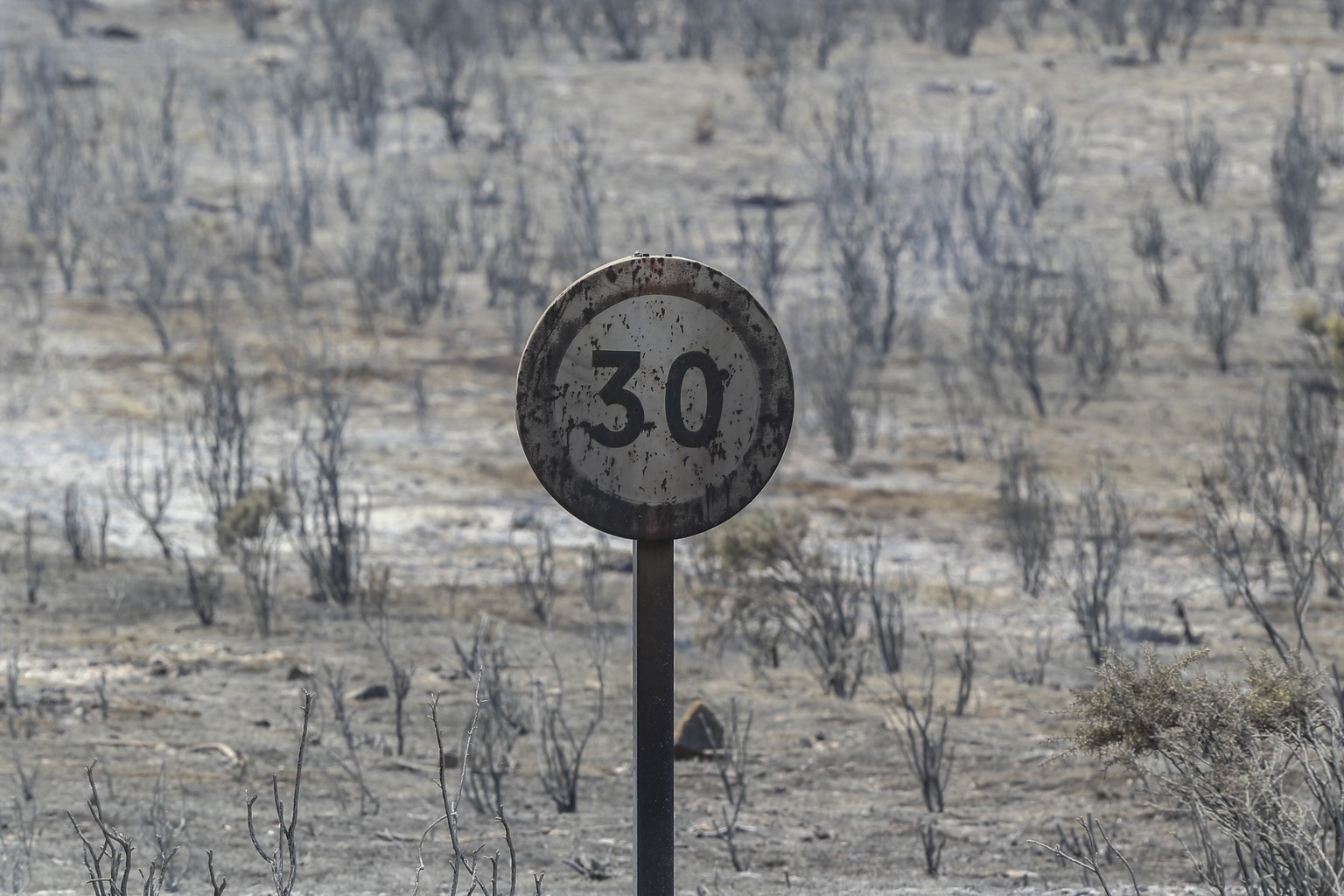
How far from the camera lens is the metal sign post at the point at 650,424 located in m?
3.02

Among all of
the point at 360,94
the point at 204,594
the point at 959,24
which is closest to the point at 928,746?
the point at 204,594

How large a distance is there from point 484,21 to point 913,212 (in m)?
11.5

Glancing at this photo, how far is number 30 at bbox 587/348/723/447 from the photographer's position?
9.94ft

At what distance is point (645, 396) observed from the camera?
10.00 feet

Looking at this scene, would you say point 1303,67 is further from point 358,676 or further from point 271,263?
point 358,676

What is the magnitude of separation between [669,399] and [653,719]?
622 millimetres

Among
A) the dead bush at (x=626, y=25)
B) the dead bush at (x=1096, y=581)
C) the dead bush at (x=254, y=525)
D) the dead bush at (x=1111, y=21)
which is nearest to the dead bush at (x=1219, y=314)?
the dead bush at (x=1096, y=581)

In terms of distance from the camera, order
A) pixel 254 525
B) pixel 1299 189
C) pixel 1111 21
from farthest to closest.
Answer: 1. pixel 1111 21
2. pixel 1299 189
3. pixel 254 525

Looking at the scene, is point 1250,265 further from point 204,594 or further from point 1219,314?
point 204,594

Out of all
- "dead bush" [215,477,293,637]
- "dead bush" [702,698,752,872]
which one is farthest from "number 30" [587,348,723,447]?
"dead bush" [215,477,293,637]

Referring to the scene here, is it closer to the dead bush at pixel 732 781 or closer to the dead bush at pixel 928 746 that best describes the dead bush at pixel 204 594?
the dead bush at pixel 732 781

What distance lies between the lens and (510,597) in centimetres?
970

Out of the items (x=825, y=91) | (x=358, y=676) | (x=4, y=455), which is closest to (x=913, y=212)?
(x=825, y=91)

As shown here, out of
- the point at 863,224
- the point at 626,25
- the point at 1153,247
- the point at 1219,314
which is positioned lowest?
the point at 1219,314
